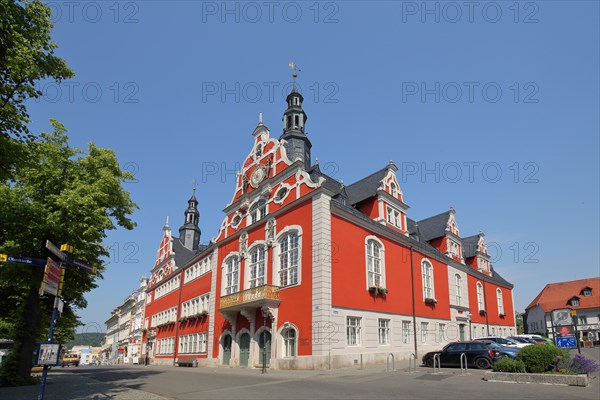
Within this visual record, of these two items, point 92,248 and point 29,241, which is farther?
point 92,248

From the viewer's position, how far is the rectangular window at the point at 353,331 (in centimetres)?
2262

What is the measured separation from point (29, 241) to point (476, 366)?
20.9m

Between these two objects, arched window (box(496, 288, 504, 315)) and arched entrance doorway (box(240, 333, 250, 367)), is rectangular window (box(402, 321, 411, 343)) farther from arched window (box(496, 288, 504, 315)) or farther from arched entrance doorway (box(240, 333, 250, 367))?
arched window (box(496, 288, 504, 315))

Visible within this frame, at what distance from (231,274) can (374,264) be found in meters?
11.4

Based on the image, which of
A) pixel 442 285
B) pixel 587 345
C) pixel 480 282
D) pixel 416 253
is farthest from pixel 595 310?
pixel 416 253

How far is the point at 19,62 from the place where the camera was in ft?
35.4

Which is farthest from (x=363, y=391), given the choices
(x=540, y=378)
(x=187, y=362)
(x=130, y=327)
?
(x=130, y=327)

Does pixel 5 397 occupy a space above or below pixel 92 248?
below

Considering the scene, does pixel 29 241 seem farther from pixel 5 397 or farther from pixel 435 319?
pixel 435 319

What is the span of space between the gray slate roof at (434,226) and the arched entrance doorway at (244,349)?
19686 millimetres

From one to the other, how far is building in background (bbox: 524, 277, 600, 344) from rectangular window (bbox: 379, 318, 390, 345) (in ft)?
123

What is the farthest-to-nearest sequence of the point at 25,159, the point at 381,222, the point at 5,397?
the point at 381,222, the point at 5,397, the point at 25,159

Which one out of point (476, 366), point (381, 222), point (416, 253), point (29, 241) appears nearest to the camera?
point (29, 241)

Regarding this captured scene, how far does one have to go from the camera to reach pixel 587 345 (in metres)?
51.2
